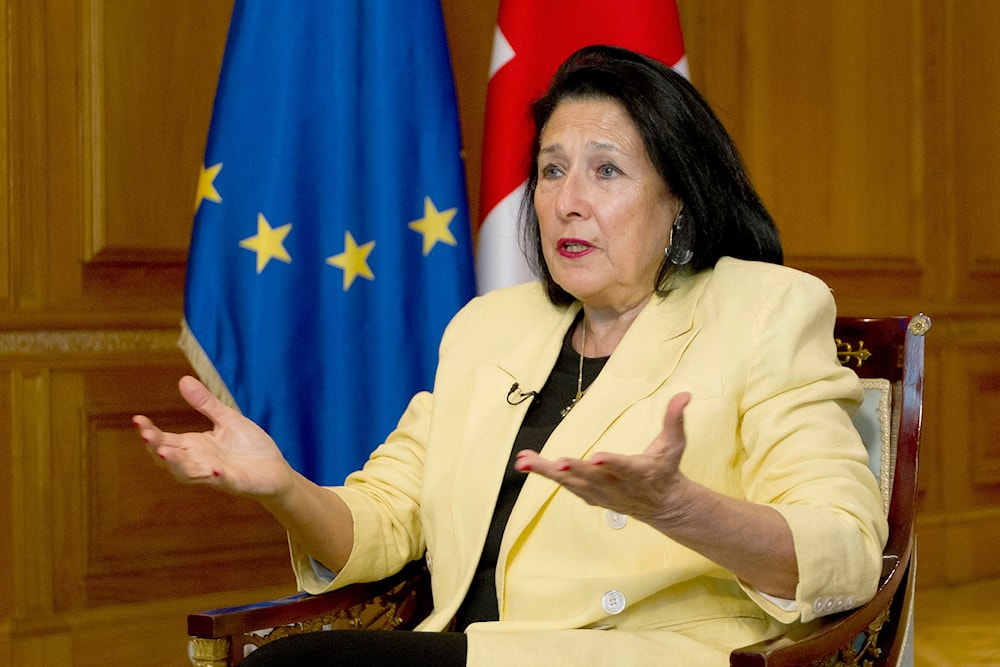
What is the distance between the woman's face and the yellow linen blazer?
87 millimetres

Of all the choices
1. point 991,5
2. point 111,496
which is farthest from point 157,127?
point 991,5

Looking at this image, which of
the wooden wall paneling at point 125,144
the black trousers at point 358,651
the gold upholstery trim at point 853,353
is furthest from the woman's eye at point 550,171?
the wooden wall paneling at point 125,144

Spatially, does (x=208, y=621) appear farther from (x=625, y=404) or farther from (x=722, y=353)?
(x=722, y=353)

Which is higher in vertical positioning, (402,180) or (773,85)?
(773,85)

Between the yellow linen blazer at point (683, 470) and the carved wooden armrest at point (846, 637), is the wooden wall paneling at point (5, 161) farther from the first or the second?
the carved wooden armrest at point (846, 637)

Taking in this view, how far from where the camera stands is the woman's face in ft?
6.26

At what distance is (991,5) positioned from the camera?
461 cm

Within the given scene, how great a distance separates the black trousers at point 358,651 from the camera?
1.60 m

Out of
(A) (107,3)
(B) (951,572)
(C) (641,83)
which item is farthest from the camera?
(B) (951,572)

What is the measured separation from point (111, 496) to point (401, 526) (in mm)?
1460

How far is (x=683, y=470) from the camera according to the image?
1.71 meters

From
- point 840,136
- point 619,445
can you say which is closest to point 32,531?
point 619,445

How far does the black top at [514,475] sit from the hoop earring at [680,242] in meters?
0.20

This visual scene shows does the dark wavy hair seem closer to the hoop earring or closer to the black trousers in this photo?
the hoop earring
